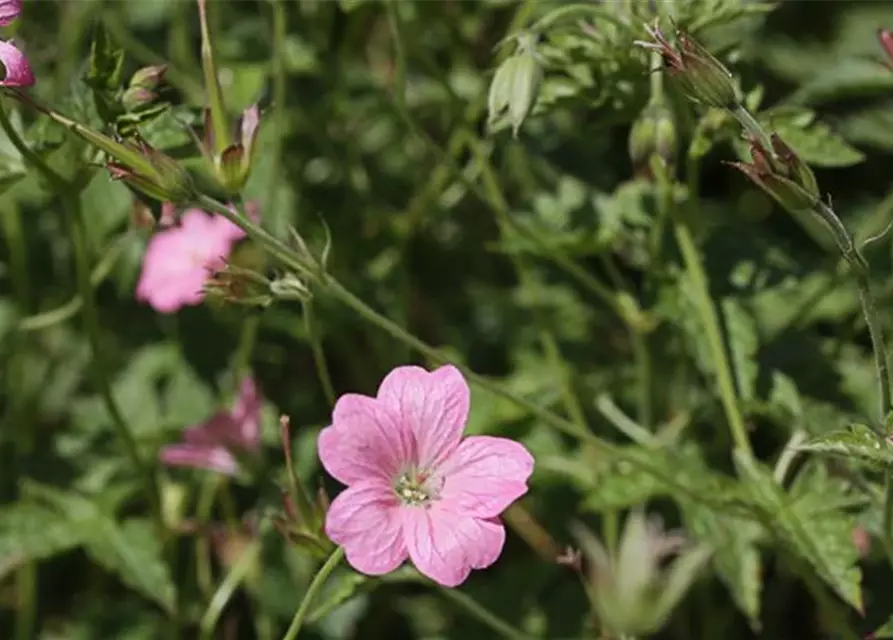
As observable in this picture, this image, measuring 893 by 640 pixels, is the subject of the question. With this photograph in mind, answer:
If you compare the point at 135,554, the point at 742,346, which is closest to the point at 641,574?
the point at 742,346

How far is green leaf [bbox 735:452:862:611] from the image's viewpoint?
4.61ft

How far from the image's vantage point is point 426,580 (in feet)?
4.91

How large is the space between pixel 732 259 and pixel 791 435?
217 mm

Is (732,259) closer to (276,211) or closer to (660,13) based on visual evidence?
(660,13)

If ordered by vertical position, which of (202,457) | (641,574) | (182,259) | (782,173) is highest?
(782,173)

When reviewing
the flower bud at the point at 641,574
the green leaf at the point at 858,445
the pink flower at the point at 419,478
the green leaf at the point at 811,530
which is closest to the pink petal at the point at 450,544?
the pink flower at the point at 419,478

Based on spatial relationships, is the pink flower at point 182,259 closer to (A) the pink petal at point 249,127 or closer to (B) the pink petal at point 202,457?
(B) the pink petal at point 202,457

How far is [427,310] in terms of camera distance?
2.29 meters

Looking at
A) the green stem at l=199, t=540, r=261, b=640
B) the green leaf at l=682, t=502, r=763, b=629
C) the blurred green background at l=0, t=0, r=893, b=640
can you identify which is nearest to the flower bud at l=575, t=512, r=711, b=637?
the blurred green background at l=0, t=0, r=893, b=640

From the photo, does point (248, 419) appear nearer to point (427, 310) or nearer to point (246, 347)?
point (246, 347)

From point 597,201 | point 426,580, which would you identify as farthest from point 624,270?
point 426,580

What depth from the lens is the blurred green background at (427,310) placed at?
1672 millimetres

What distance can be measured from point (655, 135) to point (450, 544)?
19.5 inches

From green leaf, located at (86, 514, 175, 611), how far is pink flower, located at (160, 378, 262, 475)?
0.10 metres
